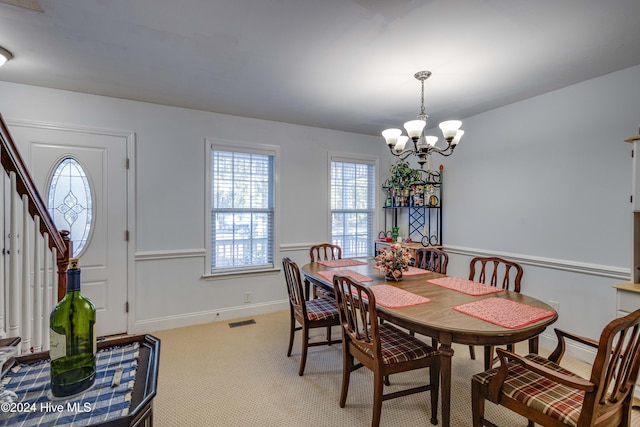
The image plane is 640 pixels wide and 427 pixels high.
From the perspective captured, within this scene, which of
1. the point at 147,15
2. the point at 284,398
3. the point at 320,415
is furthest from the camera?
the point at 284,398

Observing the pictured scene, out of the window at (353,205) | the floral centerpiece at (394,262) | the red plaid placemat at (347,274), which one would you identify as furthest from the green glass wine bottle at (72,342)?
the window at (353,205)

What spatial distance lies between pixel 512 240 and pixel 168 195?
12.8 feet

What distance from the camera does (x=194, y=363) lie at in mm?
2764

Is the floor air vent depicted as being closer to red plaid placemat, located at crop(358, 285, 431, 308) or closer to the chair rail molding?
red plaid placemat, located at crop(358, 285, 431, 308)

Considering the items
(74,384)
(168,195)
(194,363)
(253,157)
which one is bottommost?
(194,363)

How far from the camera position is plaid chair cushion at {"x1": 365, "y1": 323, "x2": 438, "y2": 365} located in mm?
1877

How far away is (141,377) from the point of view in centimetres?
103

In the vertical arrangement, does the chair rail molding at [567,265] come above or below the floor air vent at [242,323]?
above

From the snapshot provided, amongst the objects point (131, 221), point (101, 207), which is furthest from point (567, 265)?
point (101, 207)

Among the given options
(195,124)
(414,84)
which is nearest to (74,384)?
(414,84)

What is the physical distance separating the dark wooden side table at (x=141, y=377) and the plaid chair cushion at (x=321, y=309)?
5.03ft

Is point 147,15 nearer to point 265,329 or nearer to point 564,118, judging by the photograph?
point 265,329

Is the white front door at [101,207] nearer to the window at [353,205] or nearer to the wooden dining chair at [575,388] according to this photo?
the window at [353,205]

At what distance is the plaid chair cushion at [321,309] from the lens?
103 inches
